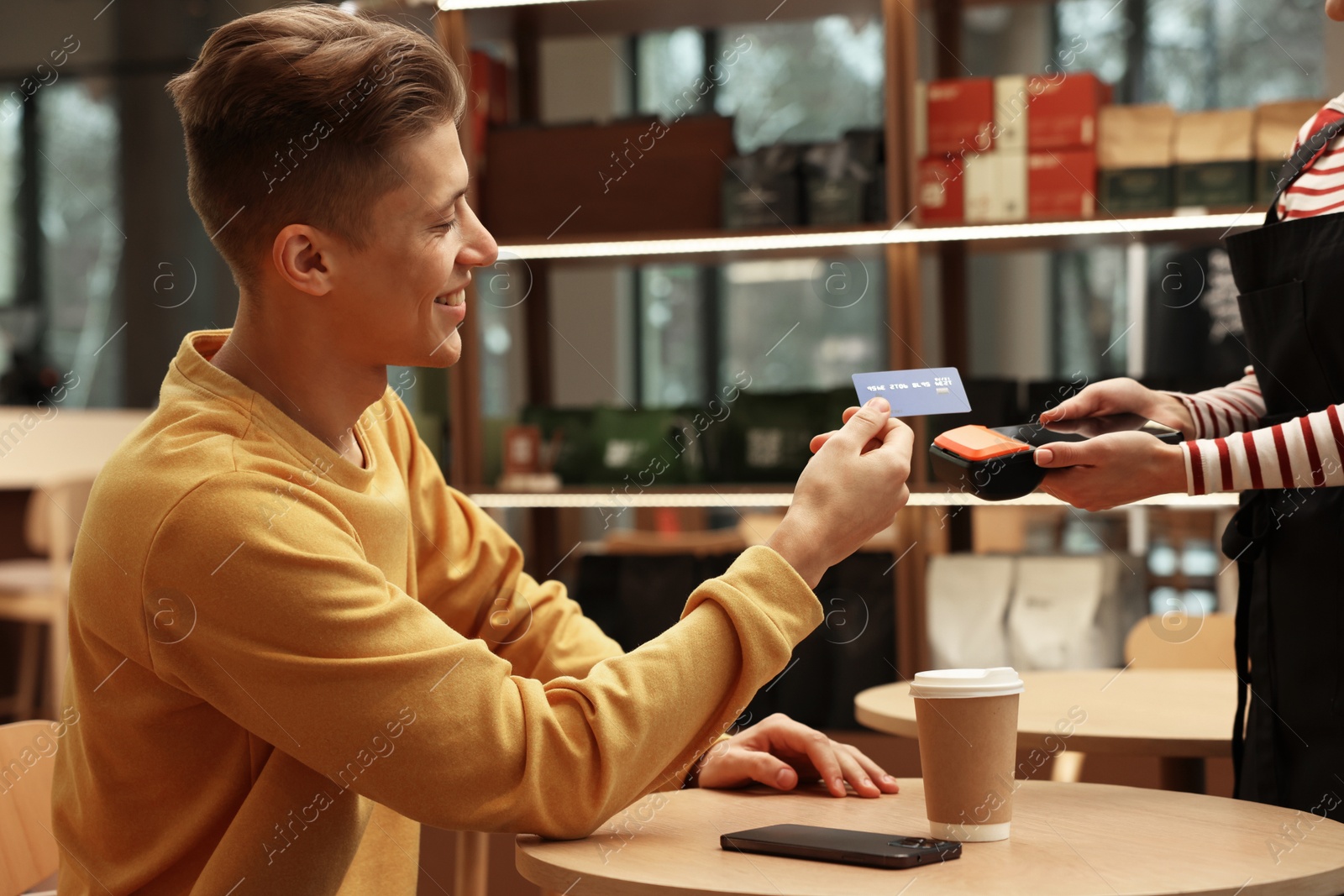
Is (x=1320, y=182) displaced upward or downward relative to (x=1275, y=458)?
upward

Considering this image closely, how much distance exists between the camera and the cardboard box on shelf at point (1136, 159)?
10.1 feet

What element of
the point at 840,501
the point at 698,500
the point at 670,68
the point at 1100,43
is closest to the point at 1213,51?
the point at 1100,43

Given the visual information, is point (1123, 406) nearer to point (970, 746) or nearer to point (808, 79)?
point (970, 746)

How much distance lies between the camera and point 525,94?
3.74 metres

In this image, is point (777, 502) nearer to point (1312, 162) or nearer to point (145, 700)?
point (1312, 162)

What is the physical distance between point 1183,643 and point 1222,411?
0.90 m

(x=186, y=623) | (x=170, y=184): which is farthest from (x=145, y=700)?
(x=170, y=184)

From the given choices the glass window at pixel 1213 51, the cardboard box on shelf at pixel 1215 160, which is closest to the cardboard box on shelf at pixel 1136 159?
the cardboard box on shelf at pixel 1215 160

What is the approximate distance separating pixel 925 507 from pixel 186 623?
2.43 meters

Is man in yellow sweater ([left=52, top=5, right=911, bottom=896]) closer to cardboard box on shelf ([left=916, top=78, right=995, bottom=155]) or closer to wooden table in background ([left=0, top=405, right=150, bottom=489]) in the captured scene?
cardboard box on shelf ([left=916, top=78, right=995, bottom=155])

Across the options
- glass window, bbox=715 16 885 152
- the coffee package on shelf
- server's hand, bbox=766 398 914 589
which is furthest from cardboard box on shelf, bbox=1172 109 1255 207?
glass window, bbox=715 16 885 152

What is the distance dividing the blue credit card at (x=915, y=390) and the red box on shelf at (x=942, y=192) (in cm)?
196

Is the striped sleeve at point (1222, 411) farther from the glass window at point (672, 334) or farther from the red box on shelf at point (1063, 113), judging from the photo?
the glass window at point (672, 334)

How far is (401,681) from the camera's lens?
1025 mm
